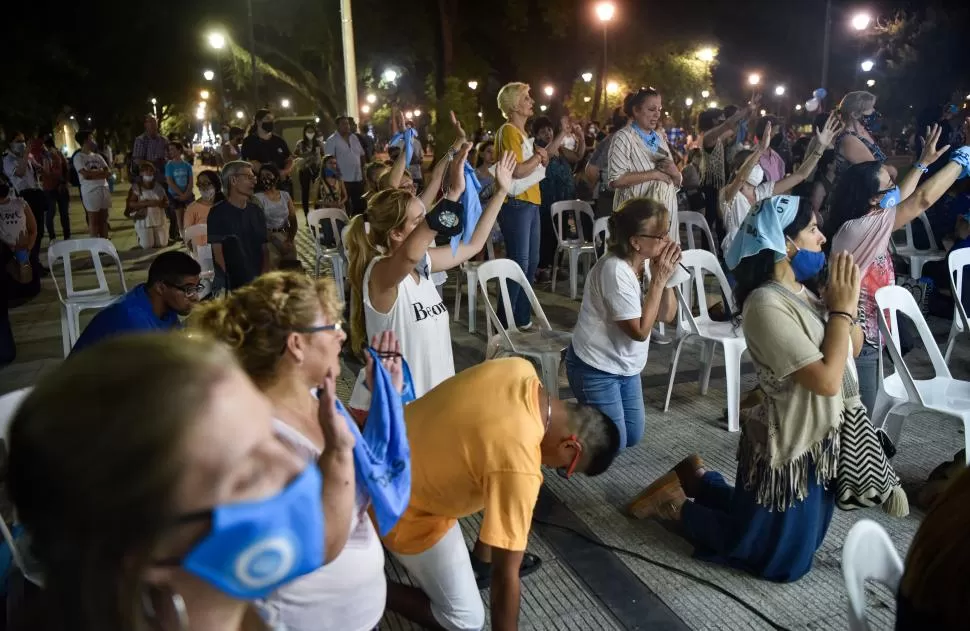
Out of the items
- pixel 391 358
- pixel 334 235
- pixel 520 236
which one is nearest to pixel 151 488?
A: pixel 391 358

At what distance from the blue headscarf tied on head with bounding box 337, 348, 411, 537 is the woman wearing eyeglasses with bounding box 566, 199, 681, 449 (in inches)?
80.4

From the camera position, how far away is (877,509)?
12.0 ft

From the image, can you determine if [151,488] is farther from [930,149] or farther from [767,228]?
[930,149]

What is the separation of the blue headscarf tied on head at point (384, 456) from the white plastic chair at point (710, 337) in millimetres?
3000

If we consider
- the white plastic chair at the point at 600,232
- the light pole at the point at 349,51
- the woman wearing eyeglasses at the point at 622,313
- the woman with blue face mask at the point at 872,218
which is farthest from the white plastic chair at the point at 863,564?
the light pole at the point at 349,51

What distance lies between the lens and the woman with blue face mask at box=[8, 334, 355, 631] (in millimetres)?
791

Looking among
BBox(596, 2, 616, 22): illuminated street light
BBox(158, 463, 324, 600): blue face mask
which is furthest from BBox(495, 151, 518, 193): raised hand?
BBox(596, 2, 616, 22): illuminated street light

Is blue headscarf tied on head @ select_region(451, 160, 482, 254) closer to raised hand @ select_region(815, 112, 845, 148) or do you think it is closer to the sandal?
the sandal

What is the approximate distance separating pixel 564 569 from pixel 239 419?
2683 millimetres

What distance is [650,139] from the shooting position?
635 centimetres

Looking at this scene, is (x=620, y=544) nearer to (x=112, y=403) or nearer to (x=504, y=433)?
(x=504, y=433)

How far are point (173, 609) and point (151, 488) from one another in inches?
8.1

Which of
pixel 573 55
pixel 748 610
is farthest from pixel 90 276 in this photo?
pixel 573 55

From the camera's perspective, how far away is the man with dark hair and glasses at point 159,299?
3582 millimetres
